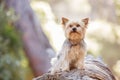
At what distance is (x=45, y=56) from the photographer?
6.60 m

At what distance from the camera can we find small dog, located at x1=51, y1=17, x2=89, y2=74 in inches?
100

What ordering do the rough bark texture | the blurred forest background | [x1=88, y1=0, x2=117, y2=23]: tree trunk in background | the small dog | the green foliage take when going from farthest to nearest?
[x1=88, y1=0, x2=117, y2=23]: tree trunk in background
the blurred forest background
the green foliage
the small dog
the rough bark texture

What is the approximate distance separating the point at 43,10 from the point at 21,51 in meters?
1.72

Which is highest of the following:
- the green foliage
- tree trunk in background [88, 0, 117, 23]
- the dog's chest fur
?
tree trunk in background [88, 0, 117, 23]

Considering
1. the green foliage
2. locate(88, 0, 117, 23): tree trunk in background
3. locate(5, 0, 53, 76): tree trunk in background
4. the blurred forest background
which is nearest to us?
the green foliage

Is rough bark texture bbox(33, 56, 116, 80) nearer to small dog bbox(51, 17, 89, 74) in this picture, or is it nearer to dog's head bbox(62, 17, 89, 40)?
small dog bbox(51, 17, 89, 74)

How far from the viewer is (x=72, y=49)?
2.62 meters

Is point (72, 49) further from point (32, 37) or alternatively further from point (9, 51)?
point (9, 51)

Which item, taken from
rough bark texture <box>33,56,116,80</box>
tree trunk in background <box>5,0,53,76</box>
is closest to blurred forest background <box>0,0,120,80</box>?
tree trunk in background <box>5,0,53,76</box>

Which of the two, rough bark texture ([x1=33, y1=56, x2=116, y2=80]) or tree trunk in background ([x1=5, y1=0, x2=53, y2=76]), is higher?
tree trunk in background ([x1=5, y1=0, x2=53, y2=76])

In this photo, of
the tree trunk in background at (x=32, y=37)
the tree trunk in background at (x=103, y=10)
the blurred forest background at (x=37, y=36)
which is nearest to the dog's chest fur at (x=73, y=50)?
the blurred forest background at (x=37, y=36)

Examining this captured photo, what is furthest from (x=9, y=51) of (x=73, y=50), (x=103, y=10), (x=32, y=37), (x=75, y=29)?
(x=75, y=29)

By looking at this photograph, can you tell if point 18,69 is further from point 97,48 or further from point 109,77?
point 109,77

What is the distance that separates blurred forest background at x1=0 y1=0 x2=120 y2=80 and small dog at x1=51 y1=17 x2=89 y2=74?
2700 millimetres
